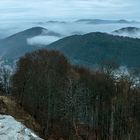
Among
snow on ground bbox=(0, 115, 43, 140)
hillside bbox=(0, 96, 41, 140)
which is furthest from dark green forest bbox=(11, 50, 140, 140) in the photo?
snow on ground bbox=(0, 115, 43, 140)

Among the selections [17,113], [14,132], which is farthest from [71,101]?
[14,132]

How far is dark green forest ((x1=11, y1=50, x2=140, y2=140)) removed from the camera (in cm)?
11669

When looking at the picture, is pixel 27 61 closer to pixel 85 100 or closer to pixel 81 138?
pixel 85 100

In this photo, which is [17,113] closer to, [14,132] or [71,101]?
[71,101]

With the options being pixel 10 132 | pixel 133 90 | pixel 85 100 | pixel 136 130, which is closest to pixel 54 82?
pixel 85 100

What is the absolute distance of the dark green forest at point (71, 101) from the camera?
117 metres

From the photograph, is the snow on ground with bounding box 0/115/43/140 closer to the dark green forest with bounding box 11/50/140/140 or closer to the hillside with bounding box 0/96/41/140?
the hillside with bounding box 0/96/41/140

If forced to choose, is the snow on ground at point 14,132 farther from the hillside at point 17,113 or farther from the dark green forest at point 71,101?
the dark green forest at point 71,101

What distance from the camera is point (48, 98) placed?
118m

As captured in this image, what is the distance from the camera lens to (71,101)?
119 m

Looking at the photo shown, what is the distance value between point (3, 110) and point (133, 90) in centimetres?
6272

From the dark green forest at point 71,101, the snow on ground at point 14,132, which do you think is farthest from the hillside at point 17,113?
the snow on ground at point 14,132

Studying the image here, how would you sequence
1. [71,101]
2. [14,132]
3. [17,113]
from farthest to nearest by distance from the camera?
[71,101]
[17,113]
[14,132]

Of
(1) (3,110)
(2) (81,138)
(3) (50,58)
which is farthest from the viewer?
(3) (50,58)
